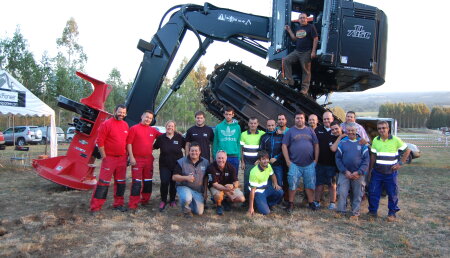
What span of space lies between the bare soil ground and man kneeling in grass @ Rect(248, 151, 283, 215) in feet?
0.73

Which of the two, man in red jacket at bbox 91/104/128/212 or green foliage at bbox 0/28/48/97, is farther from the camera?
green foliage at bbox 0/28/48/97

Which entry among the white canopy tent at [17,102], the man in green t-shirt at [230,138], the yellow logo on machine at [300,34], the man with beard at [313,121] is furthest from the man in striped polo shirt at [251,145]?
the white canopy tent at [17,102]

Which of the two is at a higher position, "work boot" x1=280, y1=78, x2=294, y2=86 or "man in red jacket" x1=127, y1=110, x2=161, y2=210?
"work boot" x1=280, y1=78, x2=294, y2=86

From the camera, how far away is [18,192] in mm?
7281

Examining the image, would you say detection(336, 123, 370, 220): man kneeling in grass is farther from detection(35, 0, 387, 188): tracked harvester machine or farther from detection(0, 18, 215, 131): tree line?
detection(0, 18, 215, 131): tree line

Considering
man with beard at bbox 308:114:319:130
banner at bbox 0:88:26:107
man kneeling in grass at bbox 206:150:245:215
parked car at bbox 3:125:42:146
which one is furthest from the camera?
parked car at bbox 3:125:42:146

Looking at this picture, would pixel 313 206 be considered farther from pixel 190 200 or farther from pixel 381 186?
pixel 190 200

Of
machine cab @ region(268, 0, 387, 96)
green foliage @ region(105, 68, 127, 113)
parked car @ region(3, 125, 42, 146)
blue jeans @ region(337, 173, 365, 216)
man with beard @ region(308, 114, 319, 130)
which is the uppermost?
green foliage @ region(105, 68, 127, 113)

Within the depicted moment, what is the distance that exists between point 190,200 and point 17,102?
336 inches

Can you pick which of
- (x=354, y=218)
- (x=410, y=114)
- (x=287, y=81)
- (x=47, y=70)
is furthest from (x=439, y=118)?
(x=354, y=218)

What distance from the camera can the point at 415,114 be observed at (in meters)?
82.5

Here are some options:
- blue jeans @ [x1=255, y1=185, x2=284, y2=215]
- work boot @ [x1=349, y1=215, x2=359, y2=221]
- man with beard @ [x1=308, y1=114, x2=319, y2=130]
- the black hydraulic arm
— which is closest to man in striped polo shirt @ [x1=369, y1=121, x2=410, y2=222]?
work boot @ [x1=349, y1=215, x2=359, y2=221]

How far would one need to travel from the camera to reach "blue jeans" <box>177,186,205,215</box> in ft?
18.0

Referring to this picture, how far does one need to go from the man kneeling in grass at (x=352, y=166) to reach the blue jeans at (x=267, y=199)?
3.24ft
